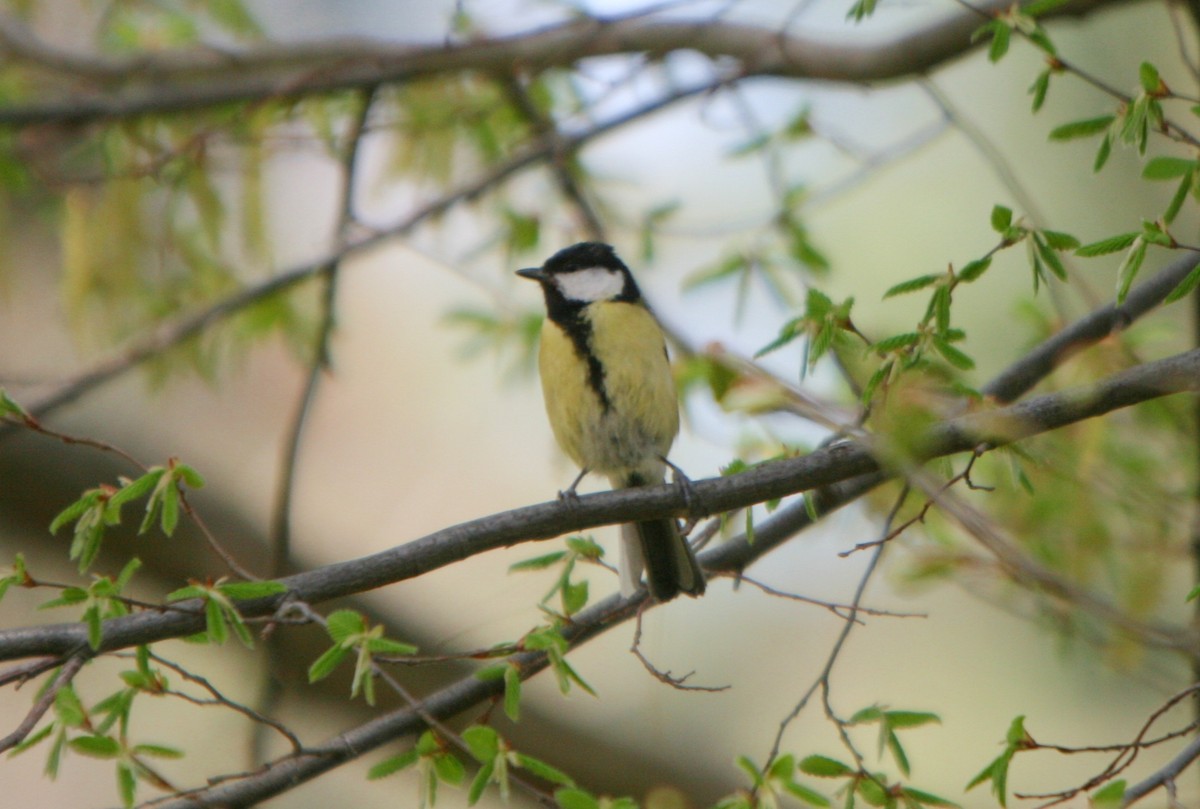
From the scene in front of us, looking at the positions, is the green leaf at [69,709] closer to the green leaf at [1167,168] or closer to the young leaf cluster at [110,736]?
the young leaf cluster at [110,736]

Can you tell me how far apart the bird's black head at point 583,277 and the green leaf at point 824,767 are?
1817mm

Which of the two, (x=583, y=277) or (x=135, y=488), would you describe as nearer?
(x=135, y=488)

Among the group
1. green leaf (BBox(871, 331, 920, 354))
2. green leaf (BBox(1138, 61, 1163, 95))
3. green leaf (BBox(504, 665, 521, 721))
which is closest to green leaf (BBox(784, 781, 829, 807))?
green leaf (BBox(504, 665, 521, 721))

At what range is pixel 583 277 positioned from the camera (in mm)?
3699

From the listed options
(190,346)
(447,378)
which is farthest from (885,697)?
(190,346)

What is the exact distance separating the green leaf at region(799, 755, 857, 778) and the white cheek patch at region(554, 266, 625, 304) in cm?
184

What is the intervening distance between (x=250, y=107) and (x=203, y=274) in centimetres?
79

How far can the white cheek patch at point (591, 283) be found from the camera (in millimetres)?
3594

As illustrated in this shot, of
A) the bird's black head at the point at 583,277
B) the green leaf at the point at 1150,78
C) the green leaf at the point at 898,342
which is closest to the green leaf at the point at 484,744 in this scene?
the green leaf at the point at 898,342

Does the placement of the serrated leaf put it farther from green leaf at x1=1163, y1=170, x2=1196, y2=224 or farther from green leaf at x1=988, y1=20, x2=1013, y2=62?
green leaf at x1=988, y1=20, x2=1013, y2=62

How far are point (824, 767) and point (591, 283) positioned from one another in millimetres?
1995

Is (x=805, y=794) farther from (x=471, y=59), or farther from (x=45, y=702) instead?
(x=471, y=59)

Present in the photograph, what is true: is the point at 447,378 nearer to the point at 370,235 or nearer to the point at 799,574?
the point at 799,574

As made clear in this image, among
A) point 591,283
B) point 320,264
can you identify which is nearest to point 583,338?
point 591,283
